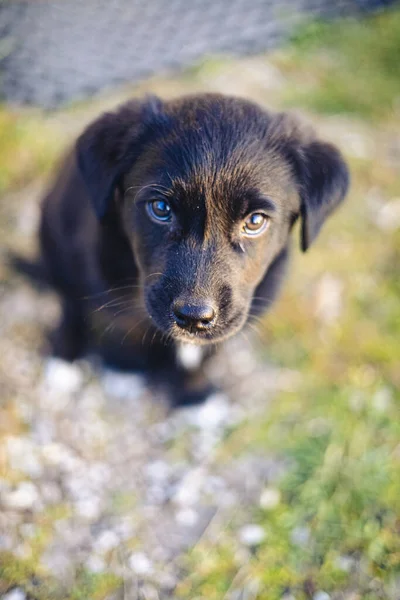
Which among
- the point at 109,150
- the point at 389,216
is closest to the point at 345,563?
the point at 109,150

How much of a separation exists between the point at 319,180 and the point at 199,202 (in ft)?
1.79

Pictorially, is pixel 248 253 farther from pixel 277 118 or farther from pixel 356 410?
pixel 356 410

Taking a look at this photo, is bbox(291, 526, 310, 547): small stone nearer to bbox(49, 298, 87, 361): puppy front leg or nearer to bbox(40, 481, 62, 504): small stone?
bbox(40, 481, 62, 504): small stone

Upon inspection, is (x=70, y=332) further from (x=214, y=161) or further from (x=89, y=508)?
(x=214, y=161)

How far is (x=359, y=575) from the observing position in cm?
247

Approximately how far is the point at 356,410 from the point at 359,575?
2.71ft

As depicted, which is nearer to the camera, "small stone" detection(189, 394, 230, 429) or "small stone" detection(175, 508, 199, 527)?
"small stone" detection(175, 508, 199, 527)

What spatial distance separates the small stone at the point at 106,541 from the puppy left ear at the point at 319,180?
63.2 inches

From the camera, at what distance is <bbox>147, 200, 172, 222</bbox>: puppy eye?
2131mm

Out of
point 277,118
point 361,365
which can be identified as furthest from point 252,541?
point 277,118

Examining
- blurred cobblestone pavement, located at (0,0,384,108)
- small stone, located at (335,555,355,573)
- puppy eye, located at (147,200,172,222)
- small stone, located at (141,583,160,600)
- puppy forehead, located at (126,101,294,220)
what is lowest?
small stone, located at (335,555,355,573)

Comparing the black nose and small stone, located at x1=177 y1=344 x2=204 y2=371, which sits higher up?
the black nose

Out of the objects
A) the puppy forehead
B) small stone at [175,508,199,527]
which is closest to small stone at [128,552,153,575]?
small stone at [175,508,199,527]

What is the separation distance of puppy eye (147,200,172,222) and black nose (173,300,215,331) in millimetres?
356
